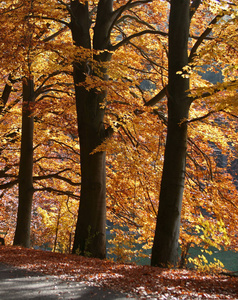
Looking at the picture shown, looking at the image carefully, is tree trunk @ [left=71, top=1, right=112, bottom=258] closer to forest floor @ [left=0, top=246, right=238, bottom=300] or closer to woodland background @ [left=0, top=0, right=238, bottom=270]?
woodland background @ [left=0, top=0, right=238, bottom=270]

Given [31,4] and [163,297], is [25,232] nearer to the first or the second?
[31,4]

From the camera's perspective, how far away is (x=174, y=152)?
22.3 ft

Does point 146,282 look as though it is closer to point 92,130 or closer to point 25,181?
point 92,130

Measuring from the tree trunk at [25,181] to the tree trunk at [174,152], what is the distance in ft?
19.0

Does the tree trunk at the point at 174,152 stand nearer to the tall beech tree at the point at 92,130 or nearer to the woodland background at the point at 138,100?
the woodland background at the point at 138,100

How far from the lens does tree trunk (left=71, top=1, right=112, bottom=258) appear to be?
8.32 metres

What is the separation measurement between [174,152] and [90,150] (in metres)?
2.67

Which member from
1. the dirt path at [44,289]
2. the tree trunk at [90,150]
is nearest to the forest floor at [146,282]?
the dirt path at [44,289]

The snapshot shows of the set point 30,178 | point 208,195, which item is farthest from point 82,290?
point 30,178

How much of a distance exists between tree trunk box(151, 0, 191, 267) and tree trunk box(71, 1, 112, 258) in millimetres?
1925

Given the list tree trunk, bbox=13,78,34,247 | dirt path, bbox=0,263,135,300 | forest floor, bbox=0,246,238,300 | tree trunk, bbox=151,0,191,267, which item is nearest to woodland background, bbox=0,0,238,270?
tree trunk, bbox=13,78,34,247

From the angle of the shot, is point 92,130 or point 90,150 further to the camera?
point 92,130

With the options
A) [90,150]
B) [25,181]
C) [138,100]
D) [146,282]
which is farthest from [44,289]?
[25,181]

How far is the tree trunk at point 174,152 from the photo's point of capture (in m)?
6.61
